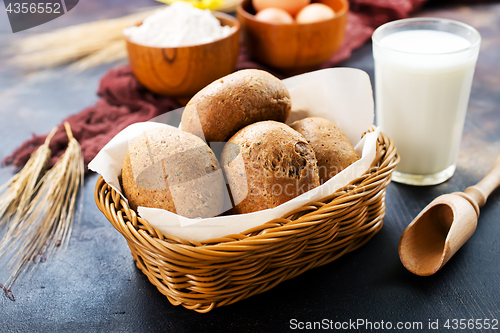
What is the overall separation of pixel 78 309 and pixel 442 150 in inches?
31.3

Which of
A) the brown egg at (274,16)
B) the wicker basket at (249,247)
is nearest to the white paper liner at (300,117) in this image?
the wicker basket at (249,247)

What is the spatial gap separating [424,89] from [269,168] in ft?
1.33

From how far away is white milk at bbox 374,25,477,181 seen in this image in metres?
0.83

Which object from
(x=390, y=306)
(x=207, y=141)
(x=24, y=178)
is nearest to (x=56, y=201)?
(x=24, y=178)

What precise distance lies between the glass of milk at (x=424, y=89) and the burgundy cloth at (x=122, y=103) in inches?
21.1

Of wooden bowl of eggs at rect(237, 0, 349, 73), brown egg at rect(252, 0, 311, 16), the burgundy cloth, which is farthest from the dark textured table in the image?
brown egg at rect(252, 0, 311, 16)

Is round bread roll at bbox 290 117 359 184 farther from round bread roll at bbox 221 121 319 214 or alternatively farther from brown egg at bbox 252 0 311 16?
brown egg at bbox 252 0 311 16

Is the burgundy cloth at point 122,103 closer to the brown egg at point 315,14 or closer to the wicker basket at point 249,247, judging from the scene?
the brown egg at point 315,14

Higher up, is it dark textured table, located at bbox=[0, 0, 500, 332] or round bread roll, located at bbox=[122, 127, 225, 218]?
round bread roll, located at bbox=[122, 127, 225, 218]

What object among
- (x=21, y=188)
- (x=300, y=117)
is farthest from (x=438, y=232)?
(x=21, y=188)

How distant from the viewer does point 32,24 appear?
1775 millimetres

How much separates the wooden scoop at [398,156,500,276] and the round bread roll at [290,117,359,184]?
0.54ft

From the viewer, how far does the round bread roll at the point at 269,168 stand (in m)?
0.68

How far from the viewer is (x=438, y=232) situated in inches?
30.4
